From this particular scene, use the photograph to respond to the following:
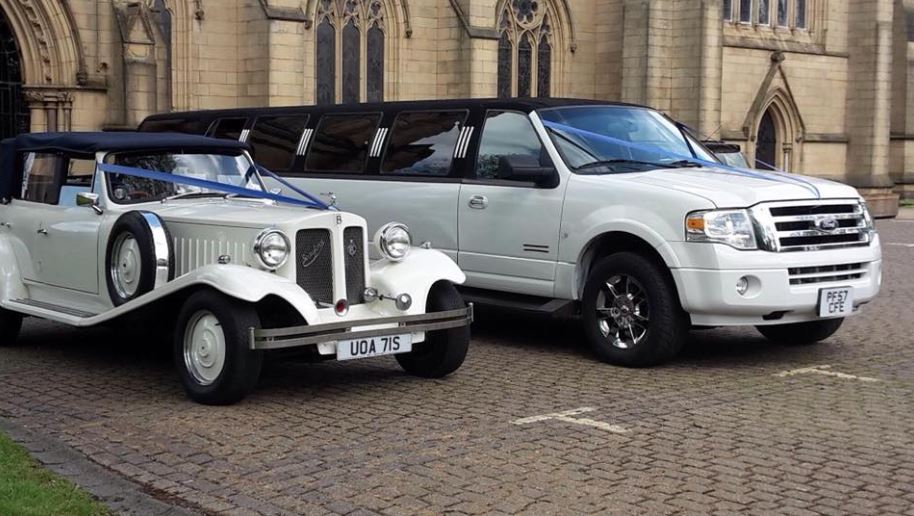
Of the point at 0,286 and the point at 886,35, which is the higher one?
the point at 886,35

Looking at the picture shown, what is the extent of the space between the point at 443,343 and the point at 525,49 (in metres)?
20.7

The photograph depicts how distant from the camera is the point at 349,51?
82.4 feet

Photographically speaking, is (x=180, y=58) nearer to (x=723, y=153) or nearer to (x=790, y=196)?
(x=723, y=153)

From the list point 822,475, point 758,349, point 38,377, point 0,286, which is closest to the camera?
point 822,475

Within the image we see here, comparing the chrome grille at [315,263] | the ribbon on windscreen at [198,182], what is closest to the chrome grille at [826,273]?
the chrome grille at [315,263]

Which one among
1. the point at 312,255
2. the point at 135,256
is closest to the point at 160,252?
the point at 135,256

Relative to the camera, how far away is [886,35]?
33375mm

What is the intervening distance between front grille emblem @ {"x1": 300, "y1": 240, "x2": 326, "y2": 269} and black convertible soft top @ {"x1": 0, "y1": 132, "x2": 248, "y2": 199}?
2.06 metres

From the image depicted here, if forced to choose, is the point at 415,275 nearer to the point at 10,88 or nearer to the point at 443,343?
the point at 443,343

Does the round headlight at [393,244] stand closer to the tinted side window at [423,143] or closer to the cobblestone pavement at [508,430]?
the cobblestone pavement at [508,430]

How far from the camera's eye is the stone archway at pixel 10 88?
20.4 m

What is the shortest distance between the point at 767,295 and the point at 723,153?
11.7 metres

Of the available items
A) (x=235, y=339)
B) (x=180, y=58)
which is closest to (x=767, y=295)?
(x=235, y=339)

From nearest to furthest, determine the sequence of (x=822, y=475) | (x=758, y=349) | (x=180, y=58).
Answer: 1. (x=822, y=475)
2. (x=758, y=349)
3. (x=180, y=58)
